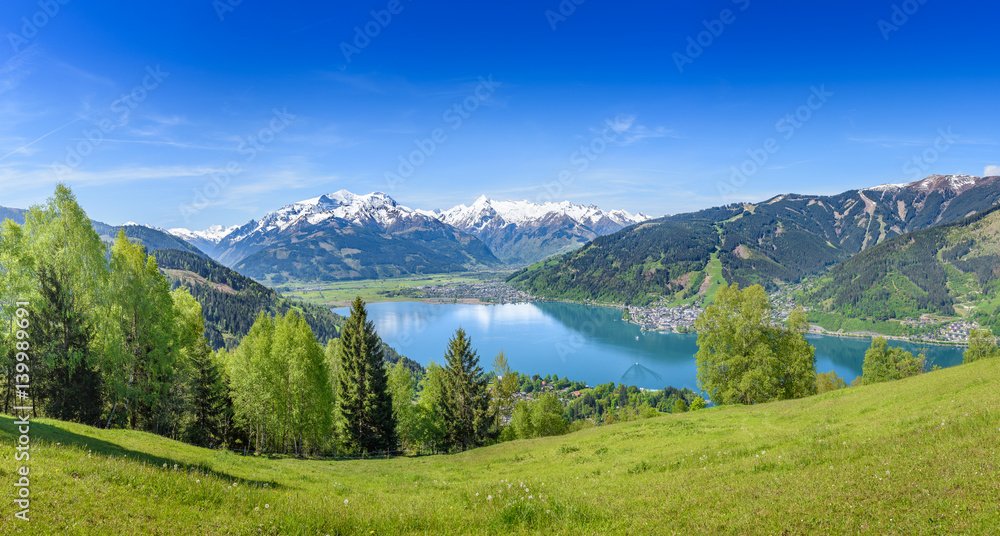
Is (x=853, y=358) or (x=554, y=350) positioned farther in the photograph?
(x=554, y=350)

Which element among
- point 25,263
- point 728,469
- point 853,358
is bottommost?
point 853,358

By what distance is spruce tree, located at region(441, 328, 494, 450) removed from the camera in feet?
131

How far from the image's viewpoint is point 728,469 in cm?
1221

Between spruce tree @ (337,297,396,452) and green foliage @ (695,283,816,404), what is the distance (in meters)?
28.6

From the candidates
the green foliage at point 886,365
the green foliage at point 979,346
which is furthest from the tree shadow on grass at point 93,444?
the green foliage at point 979,346

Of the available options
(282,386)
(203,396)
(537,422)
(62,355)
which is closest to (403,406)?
(282,386)

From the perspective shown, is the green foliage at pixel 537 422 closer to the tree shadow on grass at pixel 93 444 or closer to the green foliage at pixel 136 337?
the green foliage at pixel 136 337

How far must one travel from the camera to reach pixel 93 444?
15.4 meters

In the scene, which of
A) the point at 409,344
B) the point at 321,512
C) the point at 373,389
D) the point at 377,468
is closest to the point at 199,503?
the point at 321,512

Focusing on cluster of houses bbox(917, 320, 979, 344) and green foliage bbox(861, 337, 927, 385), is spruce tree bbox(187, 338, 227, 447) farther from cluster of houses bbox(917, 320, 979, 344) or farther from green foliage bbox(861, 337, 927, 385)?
cluster of houses bbox(917, 320, 979, 344)

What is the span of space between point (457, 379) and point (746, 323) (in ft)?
87.5

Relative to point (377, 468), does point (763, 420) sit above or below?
above

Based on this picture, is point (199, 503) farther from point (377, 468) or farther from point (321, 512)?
point (377, 468)

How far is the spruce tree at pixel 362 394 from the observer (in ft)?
113
